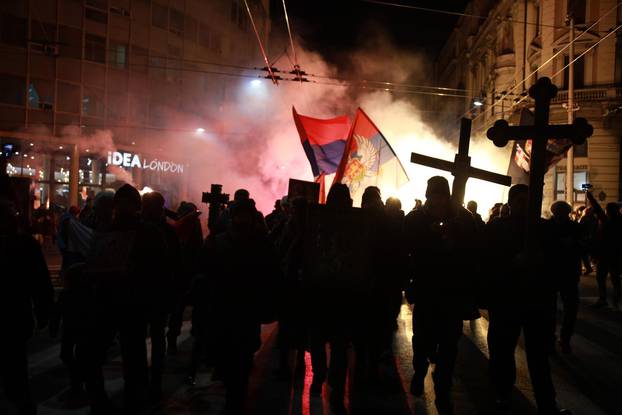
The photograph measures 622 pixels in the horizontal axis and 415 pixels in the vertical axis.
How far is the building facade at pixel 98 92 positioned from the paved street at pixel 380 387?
70.0ft

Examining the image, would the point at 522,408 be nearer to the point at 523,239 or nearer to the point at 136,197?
the point at 523,239

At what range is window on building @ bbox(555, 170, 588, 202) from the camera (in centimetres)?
2703

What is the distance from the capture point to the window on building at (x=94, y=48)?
29406 millimetres

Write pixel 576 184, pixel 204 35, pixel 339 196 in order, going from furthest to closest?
pixel 204 35, pixel 576 184, pixel 339 196

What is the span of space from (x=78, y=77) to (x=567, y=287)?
2774 cm

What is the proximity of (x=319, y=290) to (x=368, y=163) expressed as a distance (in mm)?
6579

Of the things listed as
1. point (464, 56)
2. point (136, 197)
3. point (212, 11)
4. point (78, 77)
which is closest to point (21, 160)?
point (78, 77)

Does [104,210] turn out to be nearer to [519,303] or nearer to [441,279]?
[441,279]

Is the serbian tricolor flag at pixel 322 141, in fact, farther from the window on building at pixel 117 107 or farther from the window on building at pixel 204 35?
the window on building at pixel 204 35

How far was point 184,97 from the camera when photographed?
34.4 meters

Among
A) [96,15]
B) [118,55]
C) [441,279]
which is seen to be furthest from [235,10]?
[441,279]

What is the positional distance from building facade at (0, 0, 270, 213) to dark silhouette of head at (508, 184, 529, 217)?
22.7 metres

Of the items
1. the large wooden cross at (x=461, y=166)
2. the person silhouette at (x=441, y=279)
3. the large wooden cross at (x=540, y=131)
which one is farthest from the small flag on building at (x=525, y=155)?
the person silhouette at (x=441, y=279)

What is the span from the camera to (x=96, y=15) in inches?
1175
